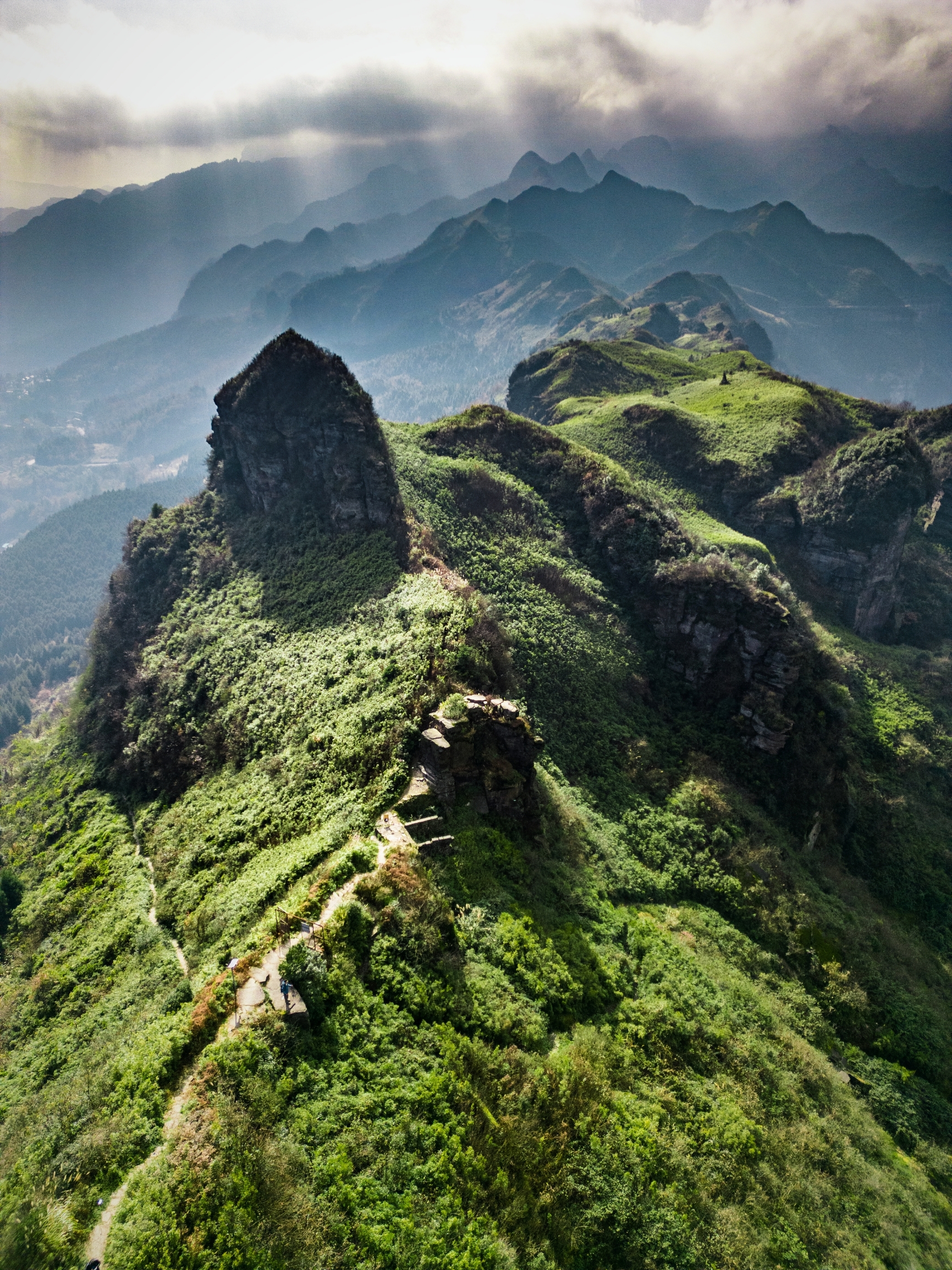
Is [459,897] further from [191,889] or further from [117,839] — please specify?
[117,839]

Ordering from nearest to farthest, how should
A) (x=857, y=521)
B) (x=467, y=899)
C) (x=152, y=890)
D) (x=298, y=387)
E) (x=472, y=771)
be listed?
(x=467, y=899)
(x=472, y=771)
(x=152, y=890)
(x=298, y=387)
(x=857, y=521)

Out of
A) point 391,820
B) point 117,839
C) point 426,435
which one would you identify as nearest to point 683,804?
point 391,820

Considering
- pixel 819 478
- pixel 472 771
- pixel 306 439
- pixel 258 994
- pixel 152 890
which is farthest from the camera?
pixel 819 478

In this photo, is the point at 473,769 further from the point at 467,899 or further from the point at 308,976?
the point at 308,976

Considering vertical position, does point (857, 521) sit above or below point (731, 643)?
above

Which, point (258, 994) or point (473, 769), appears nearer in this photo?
point (258, 994)


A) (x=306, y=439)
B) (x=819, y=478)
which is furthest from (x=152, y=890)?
(x=819, y=478)
